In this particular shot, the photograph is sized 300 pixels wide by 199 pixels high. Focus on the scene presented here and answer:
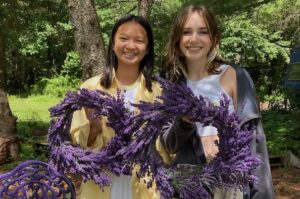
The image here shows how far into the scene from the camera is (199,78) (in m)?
1.74

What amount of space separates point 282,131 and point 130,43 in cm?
689

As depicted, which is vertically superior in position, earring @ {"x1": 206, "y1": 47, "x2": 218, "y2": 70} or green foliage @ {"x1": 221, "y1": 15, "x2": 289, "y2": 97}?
green foliage @ {"x1": 221, "y1": 15, "x2": 289, "y2": 97}

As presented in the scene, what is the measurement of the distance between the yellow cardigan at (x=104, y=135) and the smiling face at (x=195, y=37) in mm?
241

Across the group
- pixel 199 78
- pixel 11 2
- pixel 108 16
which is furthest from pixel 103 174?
pixel 108 16

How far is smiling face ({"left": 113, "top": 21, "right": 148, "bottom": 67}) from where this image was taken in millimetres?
1829

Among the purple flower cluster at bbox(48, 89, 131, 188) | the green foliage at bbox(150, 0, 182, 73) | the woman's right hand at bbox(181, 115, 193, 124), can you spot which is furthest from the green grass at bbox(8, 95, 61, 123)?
the woman's right hand at bbox(181, 115, 193, 124)

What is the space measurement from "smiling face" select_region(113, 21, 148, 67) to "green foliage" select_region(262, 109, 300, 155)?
197 inches

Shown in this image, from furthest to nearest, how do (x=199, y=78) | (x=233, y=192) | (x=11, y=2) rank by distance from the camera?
(x=11, y=2) → (x=199, y=78) → (x=233, y=192)

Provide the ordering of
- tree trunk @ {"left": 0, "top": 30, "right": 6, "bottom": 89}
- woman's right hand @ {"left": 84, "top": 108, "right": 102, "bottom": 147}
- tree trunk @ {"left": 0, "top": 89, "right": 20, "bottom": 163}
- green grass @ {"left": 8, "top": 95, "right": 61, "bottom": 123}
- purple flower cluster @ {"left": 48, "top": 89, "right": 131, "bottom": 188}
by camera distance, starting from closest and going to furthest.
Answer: purple flower cluster @ {"left": 48, "top": 89, "right": 131, "bottom": 188}, woman's right hand @ {"left": 84, "top": 108, "right": 102, "bottom": 147}, tree trunk @ {"left": 0, "top": 89, "right": 20, "bottom": 163}, tree trunk @ {"left": 0, "top": 30, "right": 6, "bottom": 89}, green grass @ {"left": 8, "top": 95, "right": 61, "bottom": 123}

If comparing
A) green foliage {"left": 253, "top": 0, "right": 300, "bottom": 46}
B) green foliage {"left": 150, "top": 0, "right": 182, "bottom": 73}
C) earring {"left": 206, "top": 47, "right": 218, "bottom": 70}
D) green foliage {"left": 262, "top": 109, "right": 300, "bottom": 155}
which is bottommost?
green foliage {"left": 262, "top": 109, "right": 300, "bottom": 155}

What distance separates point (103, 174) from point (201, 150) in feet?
1.13

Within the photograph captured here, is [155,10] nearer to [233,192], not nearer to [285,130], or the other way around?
[285,130]

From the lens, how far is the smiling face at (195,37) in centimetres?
170

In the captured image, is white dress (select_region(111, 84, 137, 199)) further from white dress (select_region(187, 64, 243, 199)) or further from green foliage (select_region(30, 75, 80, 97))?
green foliage (select_region(30, 75, 80, 97))
